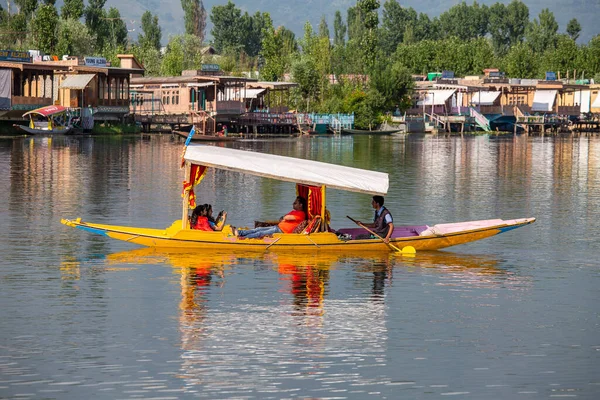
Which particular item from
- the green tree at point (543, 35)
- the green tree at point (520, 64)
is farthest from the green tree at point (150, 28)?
the green tree at point (543, 35)

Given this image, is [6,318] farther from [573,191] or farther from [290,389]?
[573,191]

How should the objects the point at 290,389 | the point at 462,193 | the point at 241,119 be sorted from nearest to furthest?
1. the point at 290,389
2. the point at 462,193
3. the point at 241,119

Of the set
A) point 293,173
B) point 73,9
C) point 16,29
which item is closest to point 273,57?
point 73,9

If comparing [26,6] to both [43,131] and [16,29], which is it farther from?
[43,131]

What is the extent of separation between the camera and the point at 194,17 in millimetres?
175250

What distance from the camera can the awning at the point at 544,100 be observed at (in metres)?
124

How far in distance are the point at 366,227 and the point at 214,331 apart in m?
7.88

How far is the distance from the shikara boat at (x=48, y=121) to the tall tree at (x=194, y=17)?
91.0m

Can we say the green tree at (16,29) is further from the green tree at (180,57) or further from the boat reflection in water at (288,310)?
the boat reflection in water at (288,310)

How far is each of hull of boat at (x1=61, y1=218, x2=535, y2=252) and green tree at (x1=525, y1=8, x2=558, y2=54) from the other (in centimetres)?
15495

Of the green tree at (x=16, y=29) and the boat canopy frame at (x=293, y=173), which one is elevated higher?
the green tree at (x=16, y=29)

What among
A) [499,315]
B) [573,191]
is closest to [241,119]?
[573,191]

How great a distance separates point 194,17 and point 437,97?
70.5m

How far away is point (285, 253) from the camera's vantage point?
953 inches
